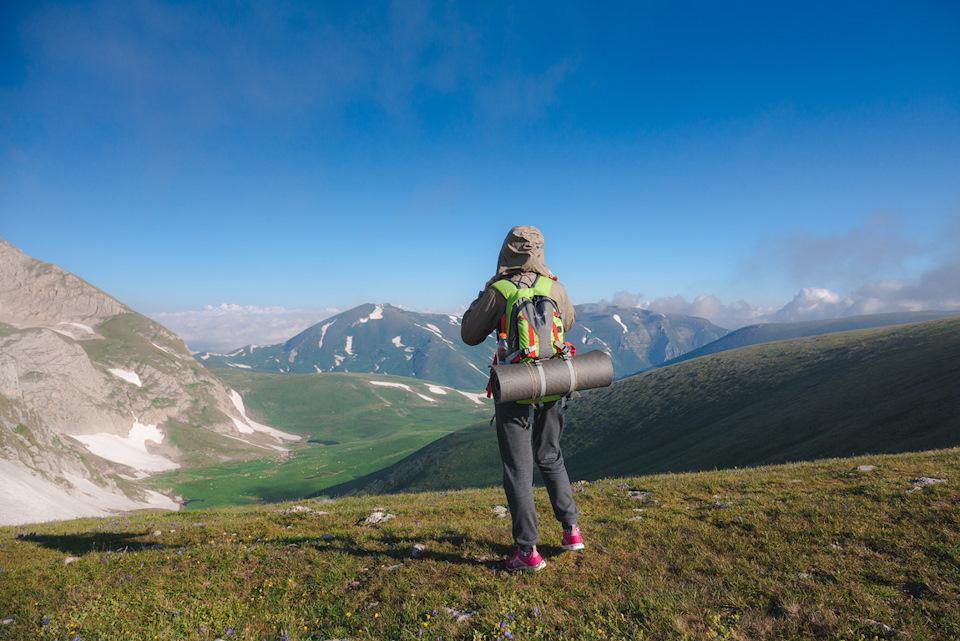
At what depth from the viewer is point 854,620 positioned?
16.0ft

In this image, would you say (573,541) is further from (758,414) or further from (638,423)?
(638,423)

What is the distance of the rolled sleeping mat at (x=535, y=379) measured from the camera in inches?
266

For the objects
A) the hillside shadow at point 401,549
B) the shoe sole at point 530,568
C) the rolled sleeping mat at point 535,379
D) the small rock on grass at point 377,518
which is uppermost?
the rolled sleeping mat at point 535,379

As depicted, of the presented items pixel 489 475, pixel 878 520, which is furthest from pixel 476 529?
pixel 489 475

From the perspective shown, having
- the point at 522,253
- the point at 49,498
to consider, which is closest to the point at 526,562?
the point at 522,253

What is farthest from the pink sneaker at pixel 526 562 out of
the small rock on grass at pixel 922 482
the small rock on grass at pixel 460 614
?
the small rock on grass at pixel 922 482

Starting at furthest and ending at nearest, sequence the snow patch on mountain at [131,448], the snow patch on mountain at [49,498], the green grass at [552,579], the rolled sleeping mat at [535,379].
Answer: the snow patch on mountain at [131,448]
the snow patch on mountain at [49,498]
the rolled sleeping mat at [535,379]
the green grass at [552,579]

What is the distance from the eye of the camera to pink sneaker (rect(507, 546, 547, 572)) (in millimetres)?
6848

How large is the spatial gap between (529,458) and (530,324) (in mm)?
2447

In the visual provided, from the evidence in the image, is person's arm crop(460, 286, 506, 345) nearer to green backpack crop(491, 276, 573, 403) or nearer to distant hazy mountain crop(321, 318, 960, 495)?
green backpack crop(491, 276, 573, 403)

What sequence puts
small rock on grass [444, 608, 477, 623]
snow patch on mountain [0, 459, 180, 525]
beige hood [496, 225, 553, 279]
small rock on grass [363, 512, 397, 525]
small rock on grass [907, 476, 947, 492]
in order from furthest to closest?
snow patch on mountain [0, 459, 180, 525], small rock on grass [363, 512, 397, 525], small rock on grass [907, 476, 947, 492], beige hood [496, 225, 553, 279], small rock on grass [444, 608, 477, 623]

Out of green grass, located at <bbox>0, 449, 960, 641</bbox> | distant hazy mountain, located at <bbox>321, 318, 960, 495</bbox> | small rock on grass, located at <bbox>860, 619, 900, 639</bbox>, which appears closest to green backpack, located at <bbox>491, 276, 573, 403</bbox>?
green grass, located at <bbox>0, 449, 960, 641</bbox>

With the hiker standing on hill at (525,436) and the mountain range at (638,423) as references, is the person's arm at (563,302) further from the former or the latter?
the mountain range at (638,423)

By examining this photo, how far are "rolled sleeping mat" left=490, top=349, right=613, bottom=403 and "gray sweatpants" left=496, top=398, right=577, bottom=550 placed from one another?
20.6 inches
